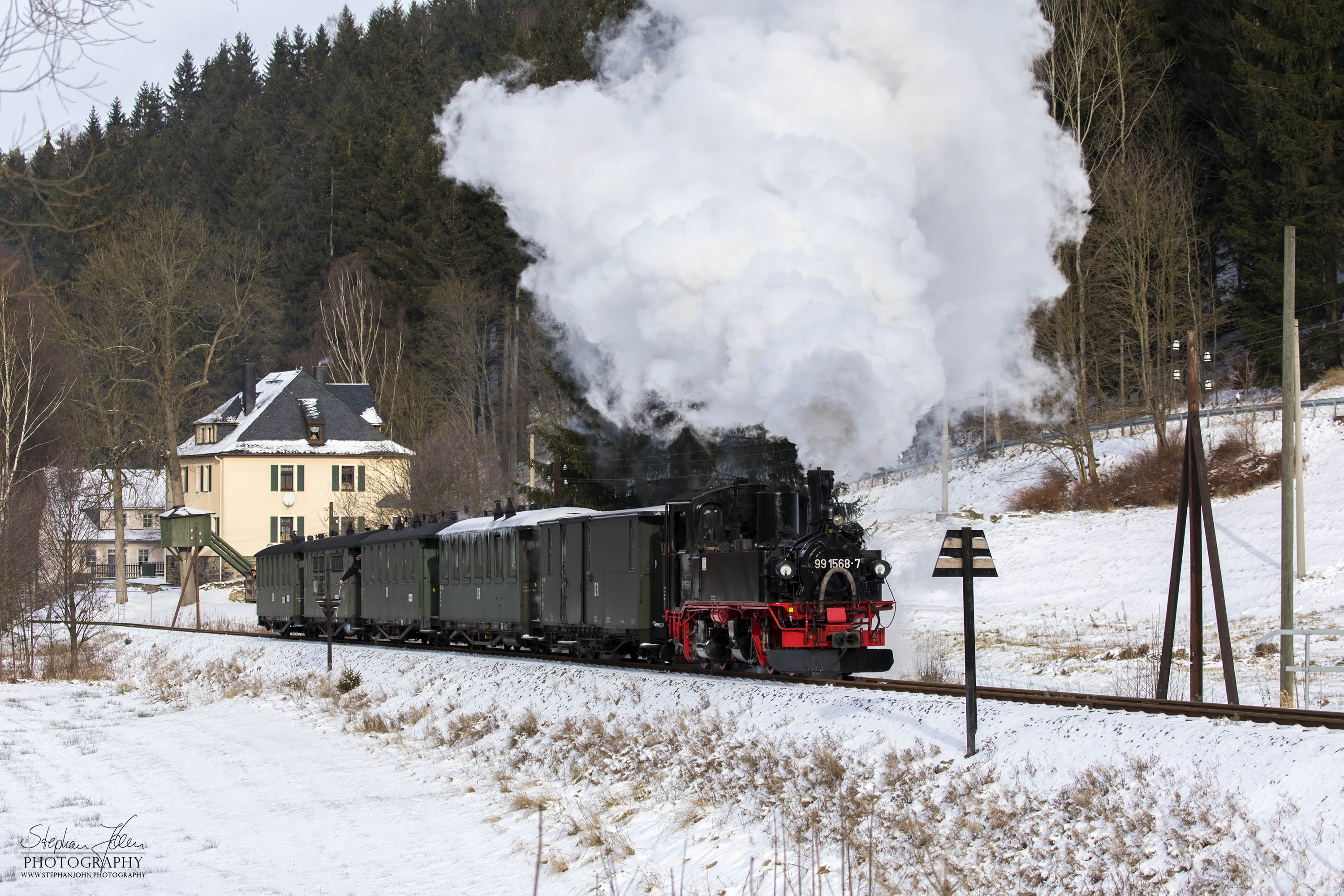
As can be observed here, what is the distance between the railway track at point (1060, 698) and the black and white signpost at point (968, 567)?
138cm

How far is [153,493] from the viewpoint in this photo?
7644 cm

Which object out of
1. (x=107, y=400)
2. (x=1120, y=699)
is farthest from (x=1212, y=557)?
(x=107, y=400)

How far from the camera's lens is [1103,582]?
3111cm

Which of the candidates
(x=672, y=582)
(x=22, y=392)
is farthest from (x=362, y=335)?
(x=672, y=582)

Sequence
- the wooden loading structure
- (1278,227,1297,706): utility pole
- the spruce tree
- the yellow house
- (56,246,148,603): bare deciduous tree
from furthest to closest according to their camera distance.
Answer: the yellow house
the wooden loading structure
(56,246,148,603): bare deciduous tree
the spruce tree
(1278,227,1297,706): utility pole

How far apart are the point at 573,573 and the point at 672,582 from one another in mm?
3753

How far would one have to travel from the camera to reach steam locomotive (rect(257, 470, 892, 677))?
14.6 meters

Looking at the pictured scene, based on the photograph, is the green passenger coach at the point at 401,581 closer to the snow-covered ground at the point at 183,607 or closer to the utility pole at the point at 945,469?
the snow-covered ground at the point at 183,607

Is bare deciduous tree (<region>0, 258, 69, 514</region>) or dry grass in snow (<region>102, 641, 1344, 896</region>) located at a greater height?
bare deciduous tree (<region>0, 258, 69, 514</region>)

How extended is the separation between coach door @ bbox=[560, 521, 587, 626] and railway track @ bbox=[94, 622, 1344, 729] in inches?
32.4

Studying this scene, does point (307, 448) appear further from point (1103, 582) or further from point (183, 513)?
point (1103, 582)

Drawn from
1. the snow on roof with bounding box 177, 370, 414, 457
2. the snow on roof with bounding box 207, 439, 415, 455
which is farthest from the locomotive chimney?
the snow on roof with bounding box 207, 439, 415, 455

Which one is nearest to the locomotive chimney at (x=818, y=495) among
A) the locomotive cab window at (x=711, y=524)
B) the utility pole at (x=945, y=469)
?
the locomotive cab window at (x=711, y=524)

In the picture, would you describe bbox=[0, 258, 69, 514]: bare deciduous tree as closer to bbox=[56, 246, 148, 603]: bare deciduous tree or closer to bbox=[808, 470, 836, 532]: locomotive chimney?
bbox=[56, 246, 148, 603]: bare deciduous tree
